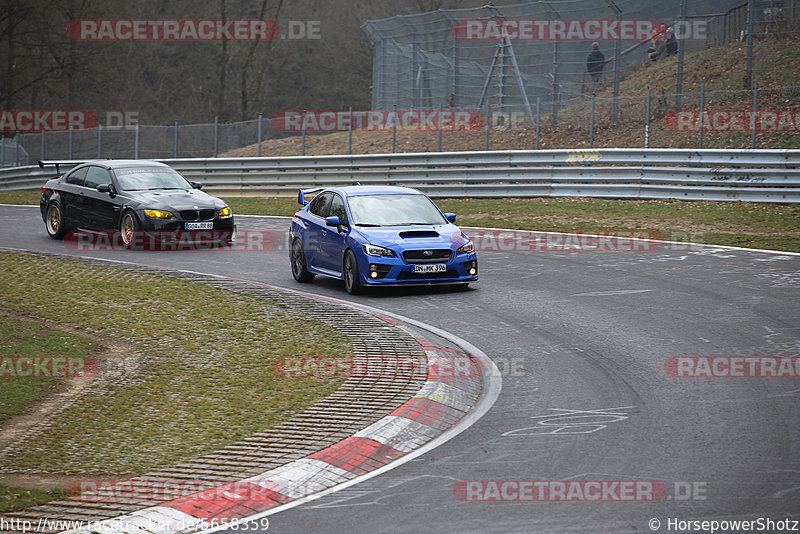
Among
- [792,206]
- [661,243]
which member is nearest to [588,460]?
[661,243]

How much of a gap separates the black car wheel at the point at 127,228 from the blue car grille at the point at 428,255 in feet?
24.8

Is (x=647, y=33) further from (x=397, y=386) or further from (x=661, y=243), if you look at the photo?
(x=397, y=386)

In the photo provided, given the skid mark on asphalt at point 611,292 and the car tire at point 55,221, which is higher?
the car tire at point 55,221

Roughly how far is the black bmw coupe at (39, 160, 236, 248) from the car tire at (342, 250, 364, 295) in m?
5.84

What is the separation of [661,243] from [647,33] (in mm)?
13858

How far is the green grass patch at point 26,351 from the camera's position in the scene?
8.38 metres

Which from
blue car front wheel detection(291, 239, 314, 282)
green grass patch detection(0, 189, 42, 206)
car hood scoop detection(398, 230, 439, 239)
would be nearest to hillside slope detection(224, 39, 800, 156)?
green grass patch detection(0, 189, 42, 206)

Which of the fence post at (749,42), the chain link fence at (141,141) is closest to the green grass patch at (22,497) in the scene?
the fence post at (749,42)

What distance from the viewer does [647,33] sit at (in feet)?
100

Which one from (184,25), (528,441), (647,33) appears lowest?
(528,441)

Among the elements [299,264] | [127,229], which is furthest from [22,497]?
[127,229]

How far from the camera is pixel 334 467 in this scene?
655 cm

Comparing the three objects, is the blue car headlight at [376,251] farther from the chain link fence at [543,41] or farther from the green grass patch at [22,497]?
the chain link fence at [543,41]

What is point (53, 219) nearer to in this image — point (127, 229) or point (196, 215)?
point (127, 229)
